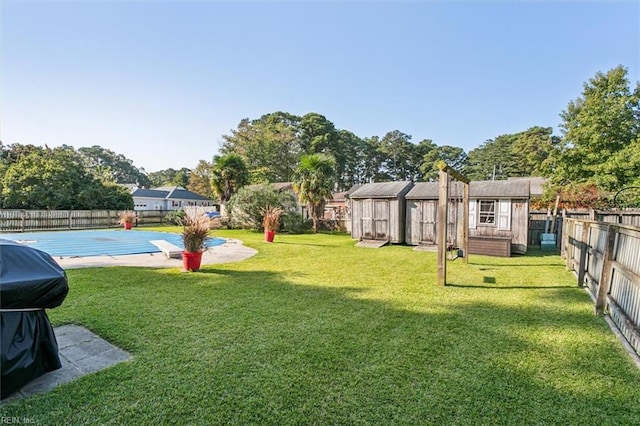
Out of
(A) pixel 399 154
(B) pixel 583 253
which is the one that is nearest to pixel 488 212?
(B) pixel 583 253

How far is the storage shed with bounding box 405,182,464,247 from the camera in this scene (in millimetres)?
10234

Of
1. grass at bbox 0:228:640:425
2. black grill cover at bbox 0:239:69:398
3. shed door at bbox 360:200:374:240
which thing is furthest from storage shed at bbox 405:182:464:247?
black grill cover at bbox 0:239:69:398

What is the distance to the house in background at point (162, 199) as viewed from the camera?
3177cm

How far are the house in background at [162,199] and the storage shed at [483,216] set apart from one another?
2561cm

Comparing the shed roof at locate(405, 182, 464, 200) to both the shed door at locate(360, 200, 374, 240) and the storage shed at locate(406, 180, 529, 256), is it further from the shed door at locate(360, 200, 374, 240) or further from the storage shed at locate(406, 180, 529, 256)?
the shed door at locate(360, 200, 374, 240)

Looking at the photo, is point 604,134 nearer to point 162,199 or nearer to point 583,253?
point 583,253

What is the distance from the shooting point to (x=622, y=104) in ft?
49.0

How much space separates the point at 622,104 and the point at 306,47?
52.5 ft

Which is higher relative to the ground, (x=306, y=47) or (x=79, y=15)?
(x=306, y=47)

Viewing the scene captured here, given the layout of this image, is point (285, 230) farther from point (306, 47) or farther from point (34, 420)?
point (34, 420)

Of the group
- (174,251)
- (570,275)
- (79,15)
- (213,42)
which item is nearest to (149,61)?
(213,42)

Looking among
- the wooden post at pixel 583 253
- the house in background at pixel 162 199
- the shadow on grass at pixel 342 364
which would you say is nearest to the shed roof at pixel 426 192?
the wooden post at pixel 583 253

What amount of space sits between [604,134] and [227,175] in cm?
2082

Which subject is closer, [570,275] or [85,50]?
[570,275]
